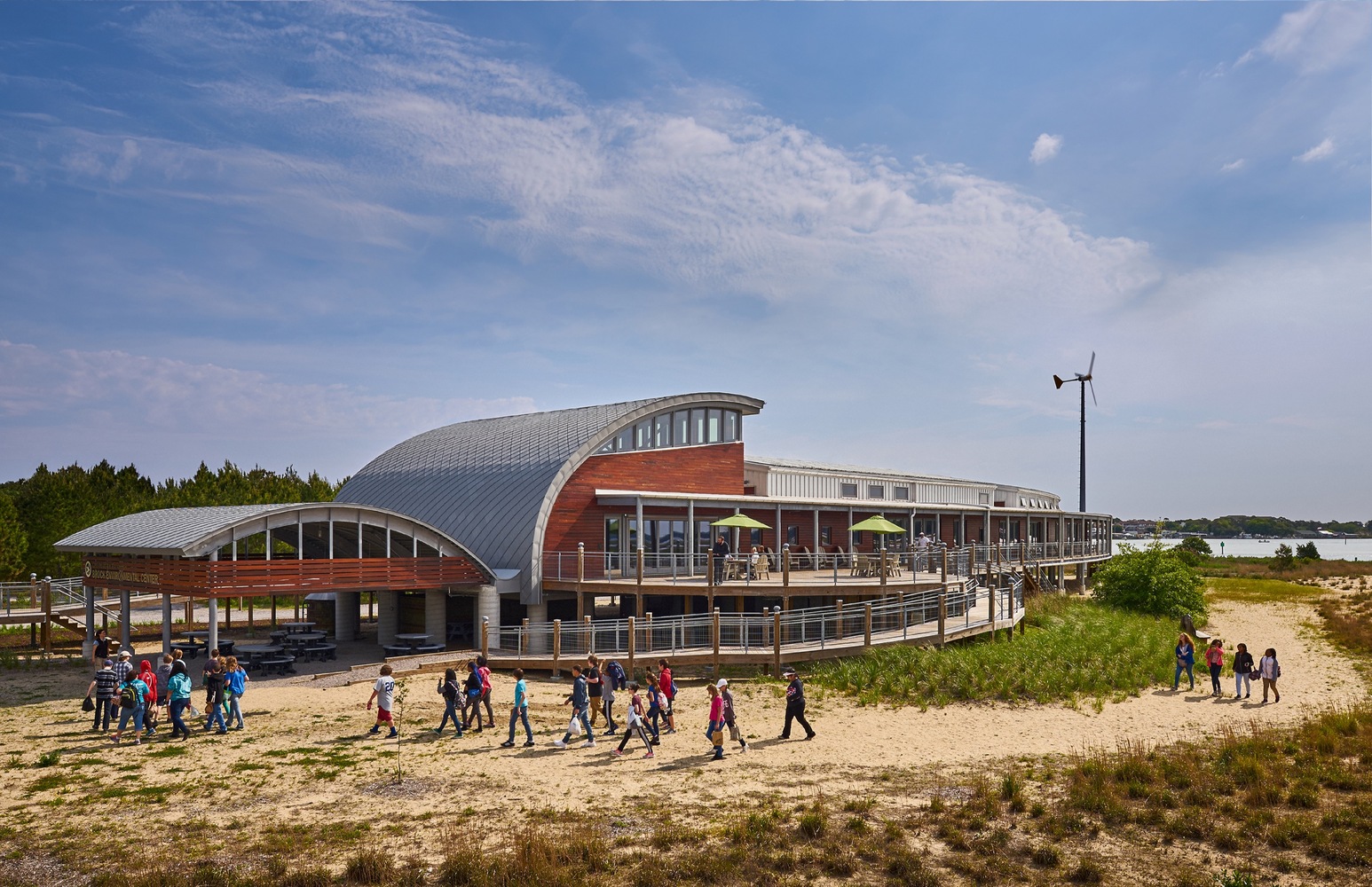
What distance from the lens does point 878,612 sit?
102 ft

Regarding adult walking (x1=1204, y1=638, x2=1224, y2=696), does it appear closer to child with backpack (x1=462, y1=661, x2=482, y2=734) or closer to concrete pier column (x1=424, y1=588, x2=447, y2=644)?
child with backpack (x1=462, y1=661, x2=482, y2=734)

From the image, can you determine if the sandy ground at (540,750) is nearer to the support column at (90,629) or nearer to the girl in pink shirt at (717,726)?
the girl in pink shirt at (717,726)

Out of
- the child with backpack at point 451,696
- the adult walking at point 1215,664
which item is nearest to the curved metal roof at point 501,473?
the child with backpack at point 451,696

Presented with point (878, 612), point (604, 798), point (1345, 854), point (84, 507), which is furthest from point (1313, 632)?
point (84, 507)

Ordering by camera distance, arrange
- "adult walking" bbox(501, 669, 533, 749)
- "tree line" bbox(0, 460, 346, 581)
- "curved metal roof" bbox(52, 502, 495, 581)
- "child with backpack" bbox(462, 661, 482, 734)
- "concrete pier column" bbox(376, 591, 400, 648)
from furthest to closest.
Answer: "tree line" bbox(0, 460, 346, 581) < "concrete pier column" bbox(376, 591, 400, 648) < "curved metal roof" bbox(52, 502, 495, 581) < "child with backpack" bbox(462, 661, 482, 734) < "adult walking" bbox(501, 669, 533, 749)

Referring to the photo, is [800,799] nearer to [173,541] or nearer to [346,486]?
[173,541]

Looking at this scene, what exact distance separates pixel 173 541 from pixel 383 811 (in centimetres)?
1587

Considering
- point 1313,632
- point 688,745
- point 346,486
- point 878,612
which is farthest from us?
point 346,486

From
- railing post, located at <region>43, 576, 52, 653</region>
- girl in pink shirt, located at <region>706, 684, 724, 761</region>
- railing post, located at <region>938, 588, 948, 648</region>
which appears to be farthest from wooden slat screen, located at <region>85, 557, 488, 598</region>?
railing post, located at <region>938, 588, 948, 648</region>

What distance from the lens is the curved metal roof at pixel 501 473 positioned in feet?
113

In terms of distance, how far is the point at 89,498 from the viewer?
60.8m

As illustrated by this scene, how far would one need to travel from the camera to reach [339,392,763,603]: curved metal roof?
34.6 metres

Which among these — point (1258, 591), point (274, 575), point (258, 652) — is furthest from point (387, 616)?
point (1258, 591)

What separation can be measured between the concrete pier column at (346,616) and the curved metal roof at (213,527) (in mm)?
6306
